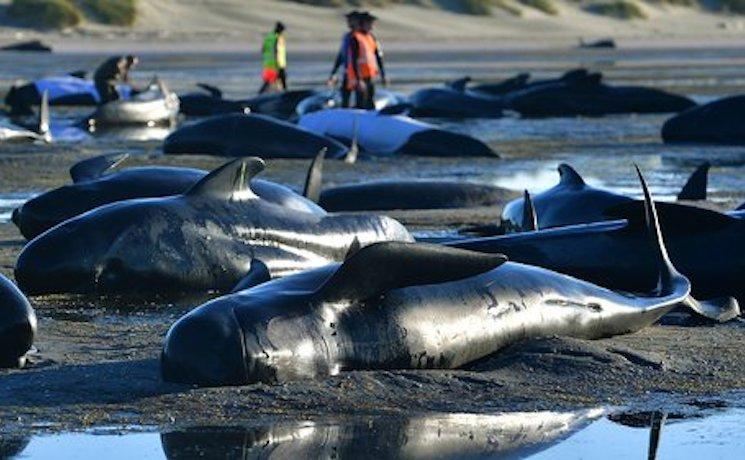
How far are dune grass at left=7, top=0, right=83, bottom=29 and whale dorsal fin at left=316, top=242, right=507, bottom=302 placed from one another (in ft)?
197

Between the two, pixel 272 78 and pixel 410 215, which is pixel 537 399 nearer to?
pixel 410 215

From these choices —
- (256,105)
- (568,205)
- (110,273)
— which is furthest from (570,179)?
(256,105)

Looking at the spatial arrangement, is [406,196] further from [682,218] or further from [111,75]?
[111,75]

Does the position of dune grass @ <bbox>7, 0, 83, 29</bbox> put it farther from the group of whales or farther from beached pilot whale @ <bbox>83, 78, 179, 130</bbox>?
the group of whales

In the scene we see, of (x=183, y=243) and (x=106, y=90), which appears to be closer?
(x=183, y=243)

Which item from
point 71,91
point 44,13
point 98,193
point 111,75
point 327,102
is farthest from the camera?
point 44,13

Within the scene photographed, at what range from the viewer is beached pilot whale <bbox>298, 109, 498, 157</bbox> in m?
19.6

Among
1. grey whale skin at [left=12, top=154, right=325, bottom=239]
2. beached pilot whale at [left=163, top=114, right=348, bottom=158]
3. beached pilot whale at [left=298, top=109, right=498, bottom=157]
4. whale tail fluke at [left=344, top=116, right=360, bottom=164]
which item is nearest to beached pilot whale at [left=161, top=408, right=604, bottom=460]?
grey whale skin at [left=12, top=154, right=325, bottom=239]

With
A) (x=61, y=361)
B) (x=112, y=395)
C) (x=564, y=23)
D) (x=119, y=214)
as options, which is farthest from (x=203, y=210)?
(x=564, y=23)

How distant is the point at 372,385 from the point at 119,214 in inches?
111

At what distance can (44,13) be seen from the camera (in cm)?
6569

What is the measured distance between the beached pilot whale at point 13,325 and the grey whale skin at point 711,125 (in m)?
15.6

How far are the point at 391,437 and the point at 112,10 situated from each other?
62865mm

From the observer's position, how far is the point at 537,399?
272 inches
